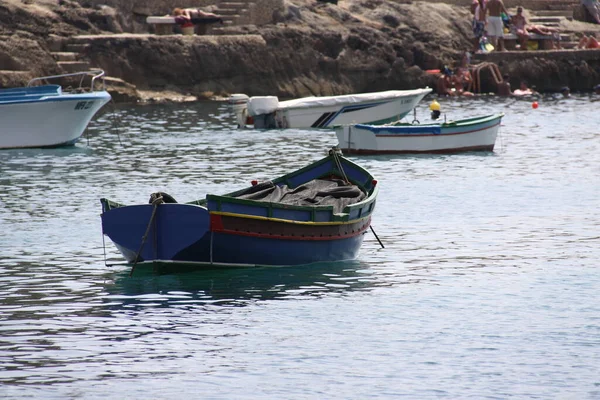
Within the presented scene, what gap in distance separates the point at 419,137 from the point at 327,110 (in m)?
10.7

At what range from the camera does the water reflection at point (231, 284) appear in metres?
16.5

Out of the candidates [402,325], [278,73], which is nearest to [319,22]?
[278,73]

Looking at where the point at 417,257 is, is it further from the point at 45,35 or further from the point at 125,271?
the point at 45,35

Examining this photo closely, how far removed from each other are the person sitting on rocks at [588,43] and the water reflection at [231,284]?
57.4m

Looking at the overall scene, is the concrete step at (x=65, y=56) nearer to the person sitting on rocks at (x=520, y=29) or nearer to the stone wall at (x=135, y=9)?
the stone wall at (x=135, y=9)

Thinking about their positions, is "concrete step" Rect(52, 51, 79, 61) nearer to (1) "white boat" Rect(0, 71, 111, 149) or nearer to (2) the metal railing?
(2) the metal railing

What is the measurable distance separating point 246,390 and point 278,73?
2080 inches

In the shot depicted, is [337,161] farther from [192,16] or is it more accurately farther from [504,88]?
[504,88]

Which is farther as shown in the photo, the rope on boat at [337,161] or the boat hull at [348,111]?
the boat hull at [348,111]

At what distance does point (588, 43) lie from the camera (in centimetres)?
7288

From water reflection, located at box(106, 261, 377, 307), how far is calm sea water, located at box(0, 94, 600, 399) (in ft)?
0.14

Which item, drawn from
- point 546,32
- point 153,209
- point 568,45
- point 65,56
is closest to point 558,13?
point 568,45

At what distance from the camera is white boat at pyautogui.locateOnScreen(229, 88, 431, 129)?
45.7 meters

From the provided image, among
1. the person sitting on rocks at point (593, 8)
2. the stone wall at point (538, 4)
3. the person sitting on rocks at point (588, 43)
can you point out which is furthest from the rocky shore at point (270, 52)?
the person sitting on rocks at point (593, 8)
